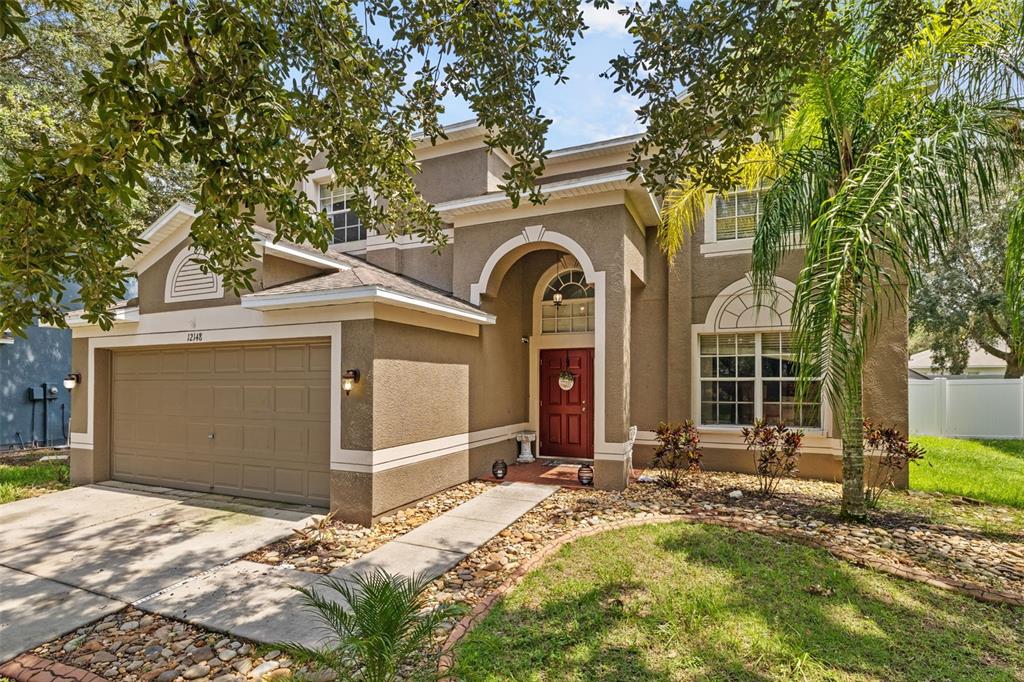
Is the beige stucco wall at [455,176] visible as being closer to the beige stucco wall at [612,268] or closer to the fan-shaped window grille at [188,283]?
the beige stucco wall at [612,268]

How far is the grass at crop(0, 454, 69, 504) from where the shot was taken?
29.1 feet

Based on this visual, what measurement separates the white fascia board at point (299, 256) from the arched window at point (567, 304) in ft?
14.4

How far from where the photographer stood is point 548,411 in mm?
11523

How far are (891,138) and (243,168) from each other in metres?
7.12

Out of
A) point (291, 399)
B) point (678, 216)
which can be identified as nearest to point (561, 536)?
point (291, 399)

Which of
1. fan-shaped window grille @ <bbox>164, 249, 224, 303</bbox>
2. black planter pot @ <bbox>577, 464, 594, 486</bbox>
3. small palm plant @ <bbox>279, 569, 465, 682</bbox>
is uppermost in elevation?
fan-shaped window grille @ <bbox>164, 249, 224, 303</bbox>

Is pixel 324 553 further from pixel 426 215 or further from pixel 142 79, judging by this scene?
pixel 142 79

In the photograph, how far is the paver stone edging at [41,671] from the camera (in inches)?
152

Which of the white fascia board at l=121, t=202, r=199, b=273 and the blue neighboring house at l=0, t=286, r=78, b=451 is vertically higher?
the white fascia board at l=121, t=202, r=199, b=273

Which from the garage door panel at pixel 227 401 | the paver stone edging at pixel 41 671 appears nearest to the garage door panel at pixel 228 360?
the garage door panel at pixel 227 401

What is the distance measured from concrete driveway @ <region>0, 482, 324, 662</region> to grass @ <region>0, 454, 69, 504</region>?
0.63 meters

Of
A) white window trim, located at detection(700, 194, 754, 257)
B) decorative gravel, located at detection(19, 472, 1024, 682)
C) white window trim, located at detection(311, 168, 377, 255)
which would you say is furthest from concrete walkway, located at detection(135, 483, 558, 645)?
white window trim, located at detection(311, 168, 377, 255)

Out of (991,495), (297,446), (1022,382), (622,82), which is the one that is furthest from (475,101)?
(1022,382)

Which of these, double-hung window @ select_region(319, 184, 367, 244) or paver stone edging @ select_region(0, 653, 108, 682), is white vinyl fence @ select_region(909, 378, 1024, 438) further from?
paver stone edging @ select_region(0, 653, 108, 682)
